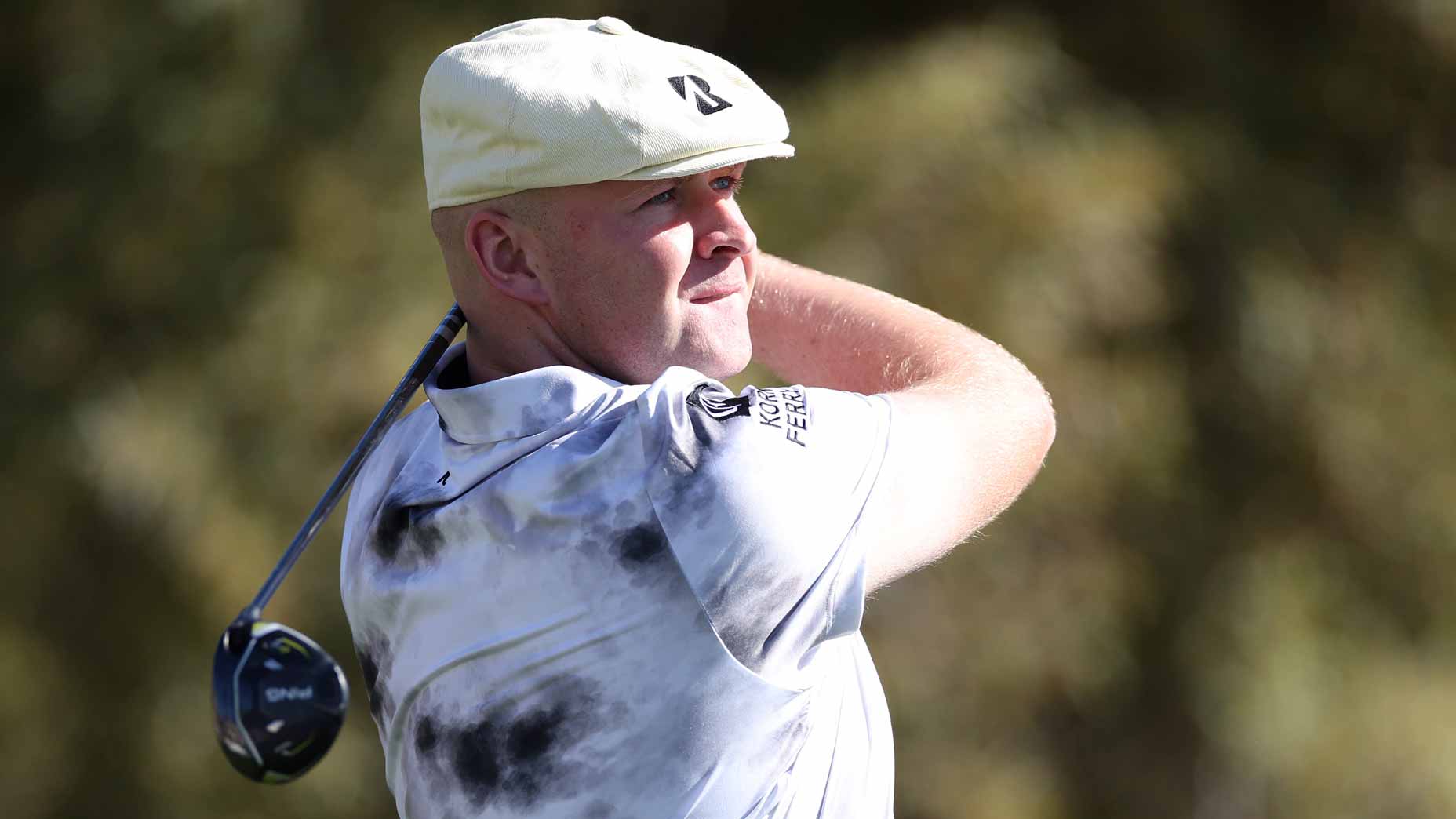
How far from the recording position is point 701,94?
98 cm

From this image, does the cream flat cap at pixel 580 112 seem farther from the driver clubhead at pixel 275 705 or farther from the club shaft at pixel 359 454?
the driver clubhead at pixel 275 705

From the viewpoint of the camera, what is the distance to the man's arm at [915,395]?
0.96 metres

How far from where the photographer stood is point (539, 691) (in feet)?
3.06

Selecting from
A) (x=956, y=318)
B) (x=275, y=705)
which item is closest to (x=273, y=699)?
Answer: (x=275, y=705)

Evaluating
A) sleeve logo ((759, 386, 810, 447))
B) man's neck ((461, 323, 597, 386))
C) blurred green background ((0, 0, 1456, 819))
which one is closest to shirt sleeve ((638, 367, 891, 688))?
sleeve logo ((759, 386, 810, 447))

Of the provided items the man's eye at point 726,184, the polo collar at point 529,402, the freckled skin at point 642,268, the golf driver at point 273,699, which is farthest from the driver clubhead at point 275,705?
the man's eye at point 726,184

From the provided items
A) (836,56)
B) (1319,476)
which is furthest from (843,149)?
(1319,476)

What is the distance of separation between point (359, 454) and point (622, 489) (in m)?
0.20

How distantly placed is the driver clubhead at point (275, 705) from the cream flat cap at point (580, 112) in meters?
0.32

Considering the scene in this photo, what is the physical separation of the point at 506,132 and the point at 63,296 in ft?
7.40

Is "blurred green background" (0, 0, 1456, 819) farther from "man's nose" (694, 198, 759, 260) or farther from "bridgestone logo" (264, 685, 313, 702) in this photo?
"bridgestone logo" (264, 685, 313, 702)

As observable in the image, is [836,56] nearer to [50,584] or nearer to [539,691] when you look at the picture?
[50,584]

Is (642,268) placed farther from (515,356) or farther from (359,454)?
(359,454)

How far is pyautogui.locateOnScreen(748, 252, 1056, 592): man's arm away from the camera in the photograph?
37.9 inches
